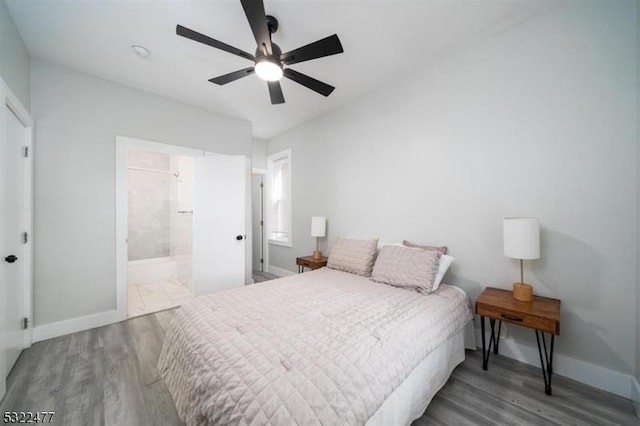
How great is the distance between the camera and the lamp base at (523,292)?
182 centimetres

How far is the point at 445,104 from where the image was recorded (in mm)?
2465

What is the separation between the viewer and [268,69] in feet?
6.02

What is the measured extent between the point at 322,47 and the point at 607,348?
2.99 meters

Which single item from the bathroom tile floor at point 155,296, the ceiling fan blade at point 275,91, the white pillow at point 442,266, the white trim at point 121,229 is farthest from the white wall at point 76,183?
the white pillow at point 442,266

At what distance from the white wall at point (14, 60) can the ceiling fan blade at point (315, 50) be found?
83.8 inches

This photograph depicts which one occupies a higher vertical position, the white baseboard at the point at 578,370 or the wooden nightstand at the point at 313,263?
the wooden nightstand at the point at 313,263

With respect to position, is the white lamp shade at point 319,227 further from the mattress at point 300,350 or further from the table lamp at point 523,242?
the table lamp at point 523,242

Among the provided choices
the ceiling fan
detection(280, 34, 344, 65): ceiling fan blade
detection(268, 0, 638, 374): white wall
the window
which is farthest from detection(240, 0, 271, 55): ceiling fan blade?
the window

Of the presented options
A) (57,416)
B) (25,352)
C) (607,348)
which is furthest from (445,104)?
(25,352)

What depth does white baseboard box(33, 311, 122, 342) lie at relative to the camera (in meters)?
2.43

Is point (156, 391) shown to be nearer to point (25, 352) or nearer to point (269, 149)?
point (25, 352)

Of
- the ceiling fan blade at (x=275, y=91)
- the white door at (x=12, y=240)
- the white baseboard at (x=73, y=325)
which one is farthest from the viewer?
the white baseboard at (x=73, y=325)

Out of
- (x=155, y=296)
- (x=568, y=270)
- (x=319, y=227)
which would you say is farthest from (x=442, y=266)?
(x=155, y=296)

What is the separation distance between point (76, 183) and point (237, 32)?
2.48 metres
